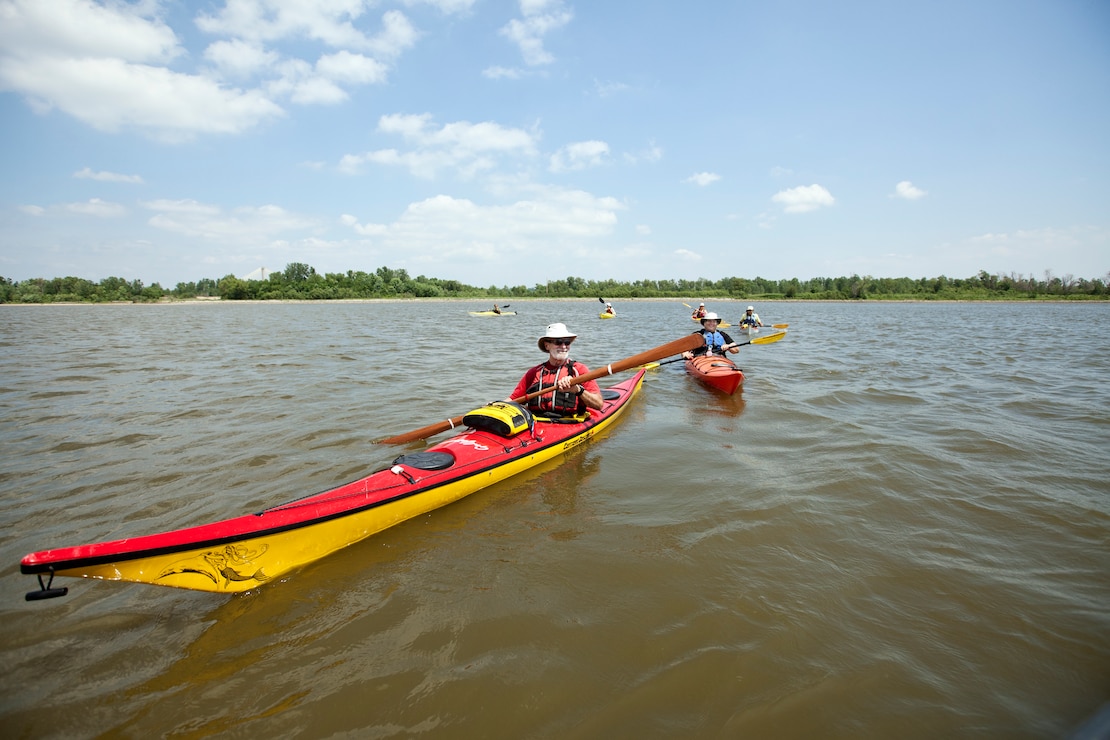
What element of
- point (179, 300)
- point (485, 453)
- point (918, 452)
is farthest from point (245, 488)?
point (179, 300)

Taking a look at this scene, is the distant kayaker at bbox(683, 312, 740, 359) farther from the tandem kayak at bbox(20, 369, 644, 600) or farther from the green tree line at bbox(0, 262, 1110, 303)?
the green tree line at bbox(0, 262, 1110, 303)

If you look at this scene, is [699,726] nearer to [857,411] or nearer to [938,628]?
[938,628]

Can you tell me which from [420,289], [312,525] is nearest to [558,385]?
[312,525]

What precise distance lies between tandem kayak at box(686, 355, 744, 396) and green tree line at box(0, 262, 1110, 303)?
2591 inches

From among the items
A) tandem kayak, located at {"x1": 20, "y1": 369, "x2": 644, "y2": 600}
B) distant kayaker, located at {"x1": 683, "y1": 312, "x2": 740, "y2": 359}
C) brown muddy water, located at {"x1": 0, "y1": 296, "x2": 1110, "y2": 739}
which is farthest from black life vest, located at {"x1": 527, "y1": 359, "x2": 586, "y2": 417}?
distant kayaker, located at {"x1": 683, "y1": 312, "x2": 740, "y2": 359}

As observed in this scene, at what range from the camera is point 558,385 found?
595 centimetres

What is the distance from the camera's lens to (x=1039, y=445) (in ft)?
19.5

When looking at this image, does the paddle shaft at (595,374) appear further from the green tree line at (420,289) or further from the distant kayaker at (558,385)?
the green tree line at (420,289)

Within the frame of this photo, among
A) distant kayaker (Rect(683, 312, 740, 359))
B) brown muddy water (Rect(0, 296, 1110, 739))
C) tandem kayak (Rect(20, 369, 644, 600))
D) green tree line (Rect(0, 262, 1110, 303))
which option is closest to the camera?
brown muddy water (Rect(0, 296, 1110, 739))

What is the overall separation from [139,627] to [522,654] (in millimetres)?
2341

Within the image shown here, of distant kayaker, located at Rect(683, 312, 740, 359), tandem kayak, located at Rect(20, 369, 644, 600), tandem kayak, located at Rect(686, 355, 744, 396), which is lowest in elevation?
tandem kayak, located at Rect(20, 369, 644, 600)

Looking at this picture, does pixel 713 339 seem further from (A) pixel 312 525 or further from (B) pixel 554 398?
(A) pixel 312 525

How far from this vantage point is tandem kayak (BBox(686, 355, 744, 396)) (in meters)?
9.01

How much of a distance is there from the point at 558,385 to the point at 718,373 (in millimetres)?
4529
